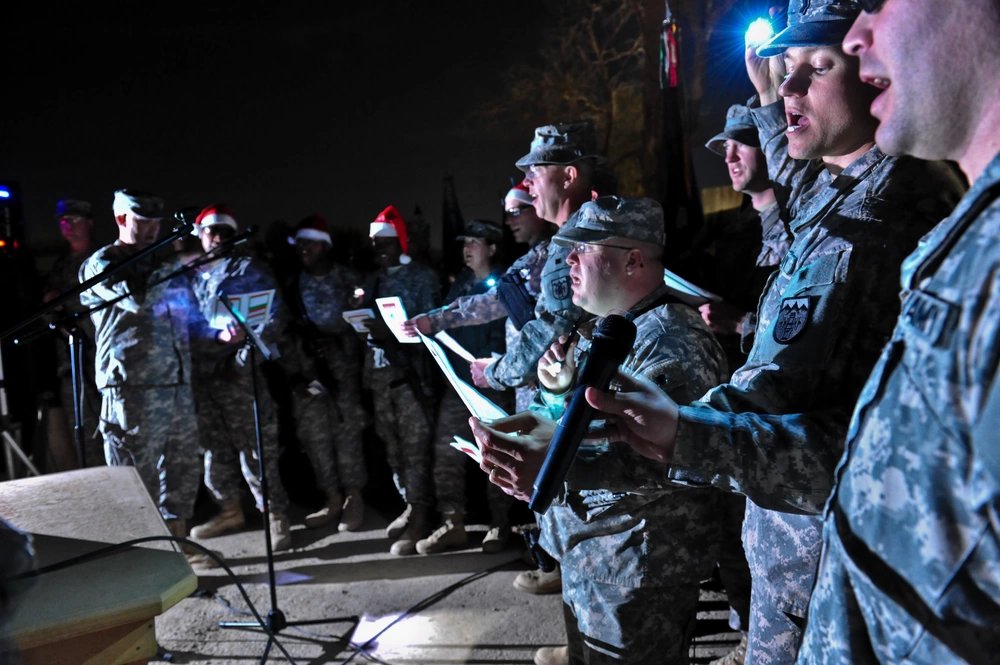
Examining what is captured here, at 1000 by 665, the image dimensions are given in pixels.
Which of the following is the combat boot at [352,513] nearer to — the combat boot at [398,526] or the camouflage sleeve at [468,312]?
the combat boot at [398,526]

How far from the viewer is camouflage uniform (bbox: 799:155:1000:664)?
2.25 ft

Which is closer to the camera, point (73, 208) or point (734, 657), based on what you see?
point (734, 657)

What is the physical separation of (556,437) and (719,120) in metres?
10.7

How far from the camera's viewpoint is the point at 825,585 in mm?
916

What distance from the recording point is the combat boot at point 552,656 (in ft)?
10.3

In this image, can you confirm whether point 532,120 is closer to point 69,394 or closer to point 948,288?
point 69,394

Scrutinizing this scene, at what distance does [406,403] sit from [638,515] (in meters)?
3.48

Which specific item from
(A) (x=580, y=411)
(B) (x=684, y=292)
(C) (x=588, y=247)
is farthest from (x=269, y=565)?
(A) (x=580, y=411)

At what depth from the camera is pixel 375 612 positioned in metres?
3.86

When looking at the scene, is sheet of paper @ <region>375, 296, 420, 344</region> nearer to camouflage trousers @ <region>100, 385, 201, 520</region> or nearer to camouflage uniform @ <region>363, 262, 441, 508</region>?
camouflage uniform @ <region>363, 262, 441, 508</region>

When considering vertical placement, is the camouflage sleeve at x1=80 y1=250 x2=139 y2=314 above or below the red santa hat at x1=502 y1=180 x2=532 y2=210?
below

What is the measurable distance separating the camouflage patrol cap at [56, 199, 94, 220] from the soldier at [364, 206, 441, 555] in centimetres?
237

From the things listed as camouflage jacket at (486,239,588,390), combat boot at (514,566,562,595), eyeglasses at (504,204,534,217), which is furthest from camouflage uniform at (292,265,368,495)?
camouflage jacket at (486,239,588,390)

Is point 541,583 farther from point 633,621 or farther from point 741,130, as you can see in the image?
point 741,130
